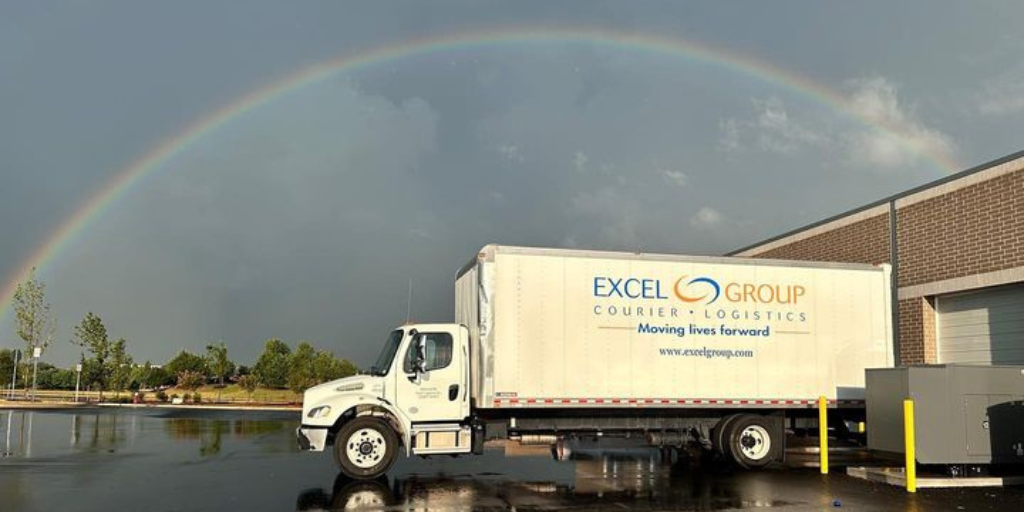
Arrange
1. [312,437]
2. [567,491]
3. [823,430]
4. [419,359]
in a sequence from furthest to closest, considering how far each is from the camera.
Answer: [823,430]
[419,359]
[312,437]
[567,491]

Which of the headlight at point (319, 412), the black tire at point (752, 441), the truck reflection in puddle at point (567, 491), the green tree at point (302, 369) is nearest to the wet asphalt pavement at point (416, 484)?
the truck reflection in puddle at point (567, 491)

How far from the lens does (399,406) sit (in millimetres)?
13102

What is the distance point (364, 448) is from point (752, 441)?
23.1 ft

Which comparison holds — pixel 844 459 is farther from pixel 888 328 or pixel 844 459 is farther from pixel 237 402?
pixel 237 402

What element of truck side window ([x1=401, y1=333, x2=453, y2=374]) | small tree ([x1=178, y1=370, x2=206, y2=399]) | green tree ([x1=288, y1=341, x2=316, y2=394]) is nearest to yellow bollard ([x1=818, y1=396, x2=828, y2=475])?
truck side window ([x1=401, y1=333, x2=453, y2=374])

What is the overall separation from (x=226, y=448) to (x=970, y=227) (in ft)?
55.3

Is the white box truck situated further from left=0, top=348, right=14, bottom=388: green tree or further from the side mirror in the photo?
left=0, top=348, right=14, bottom=388: green tree

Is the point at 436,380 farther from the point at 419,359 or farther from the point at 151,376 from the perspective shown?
the point at 151,376

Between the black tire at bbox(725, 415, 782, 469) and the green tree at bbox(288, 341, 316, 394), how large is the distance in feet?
98.4

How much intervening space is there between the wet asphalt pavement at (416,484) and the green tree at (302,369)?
22089 millimetres

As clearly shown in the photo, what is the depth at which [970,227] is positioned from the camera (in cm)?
1631

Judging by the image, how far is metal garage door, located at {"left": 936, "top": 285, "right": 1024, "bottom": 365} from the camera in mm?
15641

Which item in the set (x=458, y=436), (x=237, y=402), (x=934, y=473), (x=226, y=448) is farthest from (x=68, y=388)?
(x=934, y=473)

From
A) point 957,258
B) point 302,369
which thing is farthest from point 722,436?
point 302,369
